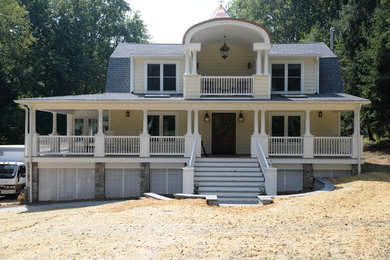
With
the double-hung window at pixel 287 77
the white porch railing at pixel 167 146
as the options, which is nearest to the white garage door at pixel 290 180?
the white porch railing at pixel 167 146

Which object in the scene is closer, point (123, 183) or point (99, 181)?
point (99, 181)

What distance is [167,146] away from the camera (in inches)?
676

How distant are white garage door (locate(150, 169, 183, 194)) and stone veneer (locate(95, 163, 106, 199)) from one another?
2.12 metres

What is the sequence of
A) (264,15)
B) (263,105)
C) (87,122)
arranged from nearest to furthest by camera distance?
(263,105)
(87,122)
(264,15)

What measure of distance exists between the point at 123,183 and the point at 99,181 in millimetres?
1045

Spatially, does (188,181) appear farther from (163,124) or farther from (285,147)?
(163,124)

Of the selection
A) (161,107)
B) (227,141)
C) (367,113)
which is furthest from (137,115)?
(367,113)

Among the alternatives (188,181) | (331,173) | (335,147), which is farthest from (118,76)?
(331,173)

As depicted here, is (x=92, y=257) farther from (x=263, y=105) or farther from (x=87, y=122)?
(x=87, y=122)

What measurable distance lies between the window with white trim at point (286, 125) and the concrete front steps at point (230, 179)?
12.5 feet

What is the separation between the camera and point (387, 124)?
83.0 ft

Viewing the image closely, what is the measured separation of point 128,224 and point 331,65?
15547mm

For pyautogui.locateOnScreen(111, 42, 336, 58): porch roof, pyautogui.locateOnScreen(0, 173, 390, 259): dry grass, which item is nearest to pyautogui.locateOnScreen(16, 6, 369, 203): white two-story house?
pyautogui.locateOnScreen(111, 42, 336, 58): porch roof

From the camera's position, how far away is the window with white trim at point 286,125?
62.1 ft
